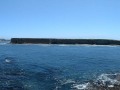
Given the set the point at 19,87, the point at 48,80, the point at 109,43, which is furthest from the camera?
the point at 109,43

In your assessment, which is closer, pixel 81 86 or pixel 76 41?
pixel 81 86

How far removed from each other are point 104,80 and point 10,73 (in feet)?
37.8

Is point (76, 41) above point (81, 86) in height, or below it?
above

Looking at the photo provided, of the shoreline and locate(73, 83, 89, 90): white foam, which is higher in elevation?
the shoreline

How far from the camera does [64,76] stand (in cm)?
3162

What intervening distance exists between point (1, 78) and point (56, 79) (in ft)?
19.6

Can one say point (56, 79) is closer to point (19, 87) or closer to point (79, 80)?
point (79, 80)

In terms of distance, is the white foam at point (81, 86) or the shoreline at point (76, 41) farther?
the shoreline at point (76, 41)

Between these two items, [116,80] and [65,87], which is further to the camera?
[116,80]

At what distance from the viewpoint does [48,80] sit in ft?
94.7

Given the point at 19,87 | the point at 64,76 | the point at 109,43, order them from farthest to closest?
the point at 109,43, the point at 64,76, the point at 19,87

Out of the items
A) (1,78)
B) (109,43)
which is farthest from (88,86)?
(109,43)

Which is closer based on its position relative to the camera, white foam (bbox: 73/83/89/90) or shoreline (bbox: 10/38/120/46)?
white foam (bbox: 73/83/89/90)

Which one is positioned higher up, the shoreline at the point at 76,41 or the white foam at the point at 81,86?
the shoreline at the point at 76,41
